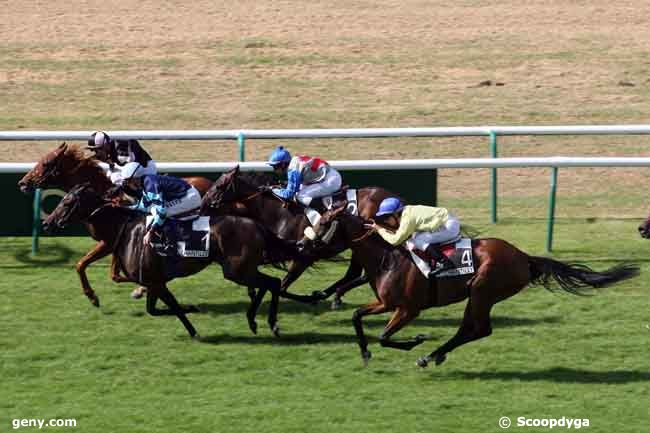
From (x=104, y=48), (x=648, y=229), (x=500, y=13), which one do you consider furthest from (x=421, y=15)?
(x=648, y=229)

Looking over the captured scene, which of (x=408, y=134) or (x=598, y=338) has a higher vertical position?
(x=408, y=134)

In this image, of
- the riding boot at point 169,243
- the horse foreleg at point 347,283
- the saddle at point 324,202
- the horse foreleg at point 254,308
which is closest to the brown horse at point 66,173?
the saddle at point 324,202

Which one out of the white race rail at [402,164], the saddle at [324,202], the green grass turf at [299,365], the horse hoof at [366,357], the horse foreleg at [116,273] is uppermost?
the white race rail at [402,164]

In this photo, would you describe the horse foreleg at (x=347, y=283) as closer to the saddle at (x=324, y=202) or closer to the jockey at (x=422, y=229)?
the saddle at (x=324, y=202)

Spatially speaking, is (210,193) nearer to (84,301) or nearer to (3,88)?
(84,301)

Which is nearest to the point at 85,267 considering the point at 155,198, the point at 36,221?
the point at 155,198

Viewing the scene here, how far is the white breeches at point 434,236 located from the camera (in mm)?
10195

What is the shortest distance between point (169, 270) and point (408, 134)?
4.58 metres

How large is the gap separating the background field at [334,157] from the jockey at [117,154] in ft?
3.44

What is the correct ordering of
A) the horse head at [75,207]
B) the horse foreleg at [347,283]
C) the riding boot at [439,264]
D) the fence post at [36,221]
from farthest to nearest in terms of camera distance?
the fence post at [36,221] → the horse foreleg at [347,283] → the horse head at [75,207] → the riding boot at [439,264]

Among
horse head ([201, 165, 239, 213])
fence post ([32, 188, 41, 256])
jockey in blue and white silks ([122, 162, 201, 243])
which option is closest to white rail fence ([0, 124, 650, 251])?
fence post ([32, 188, 41, 256])

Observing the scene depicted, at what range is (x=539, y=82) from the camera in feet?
70.2

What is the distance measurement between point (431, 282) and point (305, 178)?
2178mm

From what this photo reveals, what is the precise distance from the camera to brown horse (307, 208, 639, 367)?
10.1 metres
